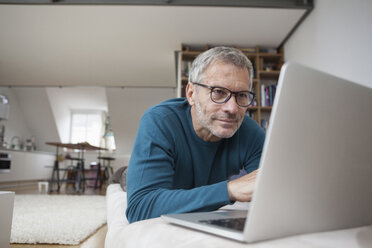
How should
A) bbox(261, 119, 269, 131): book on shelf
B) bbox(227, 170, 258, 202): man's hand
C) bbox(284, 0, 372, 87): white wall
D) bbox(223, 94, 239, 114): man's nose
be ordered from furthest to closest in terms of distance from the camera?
bbox(261, 119, 269, 131): book on shelf
bbox(284, 0, 372, 87): white wall
bbox(223, 94, 239, 114): man's nose
bbox(227, 170, 258, 202): man's hand

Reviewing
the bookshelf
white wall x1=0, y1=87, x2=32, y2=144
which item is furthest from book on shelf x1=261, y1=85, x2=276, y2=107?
white wall x1=0, y1=87, x2=32, y2=144

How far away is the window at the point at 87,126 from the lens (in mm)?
10266

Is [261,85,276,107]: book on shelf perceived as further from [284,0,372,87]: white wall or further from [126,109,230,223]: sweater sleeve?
[126,109,230,223]: sweater sleeve

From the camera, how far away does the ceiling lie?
372 cm

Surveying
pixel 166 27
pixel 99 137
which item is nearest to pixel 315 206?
pixel 166 27

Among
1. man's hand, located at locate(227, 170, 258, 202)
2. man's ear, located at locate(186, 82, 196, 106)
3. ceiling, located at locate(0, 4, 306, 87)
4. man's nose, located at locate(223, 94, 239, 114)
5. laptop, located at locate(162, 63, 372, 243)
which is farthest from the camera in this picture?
ceiling, located at locate(0, 4, 306, 87)

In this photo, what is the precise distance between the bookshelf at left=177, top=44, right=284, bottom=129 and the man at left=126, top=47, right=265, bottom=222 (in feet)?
11.1

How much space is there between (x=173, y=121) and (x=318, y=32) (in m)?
3.04

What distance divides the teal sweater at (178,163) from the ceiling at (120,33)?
296 cm

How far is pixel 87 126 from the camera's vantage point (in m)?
10.4

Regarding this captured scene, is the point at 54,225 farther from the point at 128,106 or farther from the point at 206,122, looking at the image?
the point at 128,106

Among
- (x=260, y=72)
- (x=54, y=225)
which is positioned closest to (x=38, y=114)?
(x=260, y=72)

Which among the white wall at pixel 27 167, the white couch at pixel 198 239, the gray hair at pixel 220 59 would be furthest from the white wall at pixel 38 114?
the white couch at pixel 198 239

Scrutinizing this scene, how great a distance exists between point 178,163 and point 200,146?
11 centimetres
